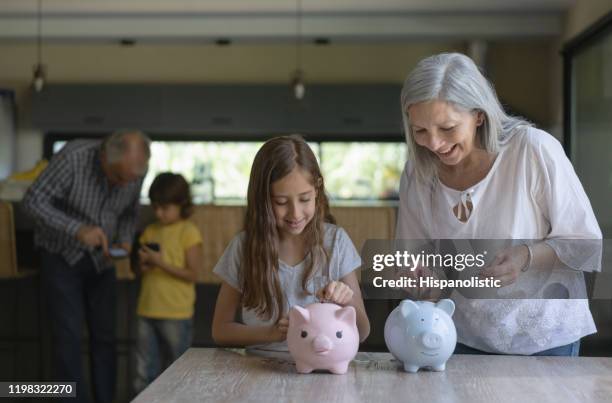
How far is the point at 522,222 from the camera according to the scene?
4.42 feet

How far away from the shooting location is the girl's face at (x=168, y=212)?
9.14 feet

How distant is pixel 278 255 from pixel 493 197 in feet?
1.34

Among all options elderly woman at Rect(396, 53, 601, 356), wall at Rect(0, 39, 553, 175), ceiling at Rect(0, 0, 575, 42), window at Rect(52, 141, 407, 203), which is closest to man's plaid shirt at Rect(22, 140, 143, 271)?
elderly woman at Rect(396, 53, 601, 356)

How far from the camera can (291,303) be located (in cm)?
152

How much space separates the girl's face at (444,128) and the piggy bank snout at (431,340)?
11.4 inches

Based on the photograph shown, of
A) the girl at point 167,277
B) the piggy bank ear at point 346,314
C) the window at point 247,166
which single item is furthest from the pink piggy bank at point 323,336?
the window at point 247,166

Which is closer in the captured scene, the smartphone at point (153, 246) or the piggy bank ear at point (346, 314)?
the piggy bank ear at point (346, 314)

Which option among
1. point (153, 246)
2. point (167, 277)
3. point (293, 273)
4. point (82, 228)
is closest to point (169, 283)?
point (167, 277)

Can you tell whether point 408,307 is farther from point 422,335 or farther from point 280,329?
point 280,329

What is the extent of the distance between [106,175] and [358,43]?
3.44 metres

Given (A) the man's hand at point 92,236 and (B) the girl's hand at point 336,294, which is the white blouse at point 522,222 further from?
(A) the man's hand at point 92,236

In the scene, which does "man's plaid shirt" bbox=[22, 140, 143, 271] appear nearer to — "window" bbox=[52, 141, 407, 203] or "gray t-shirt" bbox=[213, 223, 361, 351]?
"gray t-shirt" bbox=[213, 223, 361, 351]

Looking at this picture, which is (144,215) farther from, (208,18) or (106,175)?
(208,18)

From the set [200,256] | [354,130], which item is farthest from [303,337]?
[354,130]
